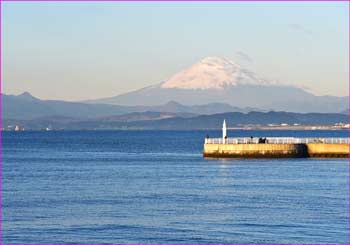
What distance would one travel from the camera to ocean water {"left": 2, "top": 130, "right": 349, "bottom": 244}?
39.3 metres

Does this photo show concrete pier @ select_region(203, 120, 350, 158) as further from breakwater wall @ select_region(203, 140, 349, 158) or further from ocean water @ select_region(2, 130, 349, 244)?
ocean water @ select_region(2, 130, 349, 244)

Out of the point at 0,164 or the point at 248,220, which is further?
the point at 0,164

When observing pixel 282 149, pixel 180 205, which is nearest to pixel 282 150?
pixel 282 149

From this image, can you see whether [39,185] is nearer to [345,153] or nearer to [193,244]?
[193,244]

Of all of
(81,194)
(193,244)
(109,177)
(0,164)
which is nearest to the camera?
(193,244)

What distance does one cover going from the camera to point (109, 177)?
73.1 meters

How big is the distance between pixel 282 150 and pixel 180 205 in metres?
42.9

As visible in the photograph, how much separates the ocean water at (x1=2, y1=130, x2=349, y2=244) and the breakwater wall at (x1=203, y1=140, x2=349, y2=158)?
8772 mm

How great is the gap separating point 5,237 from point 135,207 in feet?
36.7

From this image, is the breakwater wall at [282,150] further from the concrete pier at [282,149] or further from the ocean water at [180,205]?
the ocean water at [180,205]

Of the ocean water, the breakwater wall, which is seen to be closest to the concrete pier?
the breakwater wall

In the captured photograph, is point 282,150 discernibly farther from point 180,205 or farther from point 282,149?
point 180,205

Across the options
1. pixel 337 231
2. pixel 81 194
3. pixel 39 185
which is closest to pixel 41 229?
pixel 337 231

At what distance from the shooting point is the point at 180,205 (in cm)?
4984
